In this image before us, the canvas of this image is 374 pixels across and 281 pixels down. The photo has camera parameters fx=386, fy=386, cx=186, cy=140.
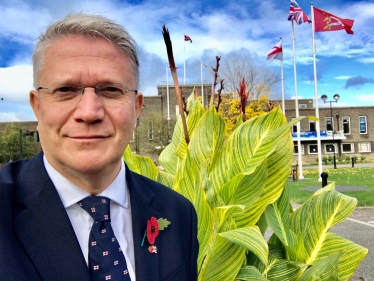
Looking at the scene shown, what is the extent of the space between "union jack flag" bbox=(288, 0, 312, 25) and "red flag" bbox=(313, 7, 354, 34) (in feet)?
A: 4.42

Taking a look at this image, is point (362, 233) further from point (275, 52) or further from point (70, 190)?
point (275, 52)

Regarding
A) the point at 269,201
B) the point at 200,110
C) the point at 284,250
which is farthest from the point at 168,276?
the point at 200,110

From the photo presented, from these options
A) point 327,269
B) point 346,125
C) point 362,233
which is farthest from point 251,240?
point 346,125

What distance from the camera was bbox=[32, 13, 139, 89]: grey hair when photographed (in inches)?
44.2

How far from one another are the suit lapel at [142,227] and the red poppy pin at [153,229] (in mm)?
12

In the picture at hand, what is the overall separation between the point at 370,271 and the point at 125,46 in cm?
545

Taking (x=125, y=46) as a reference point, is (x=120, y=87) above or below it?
below

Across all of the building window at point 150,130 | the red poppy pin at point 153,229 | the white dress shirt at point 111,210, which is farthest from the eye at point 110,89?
the building window at point 150,130

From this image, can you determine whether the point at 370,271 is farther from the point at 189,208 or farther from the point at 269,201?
the point at 189,208

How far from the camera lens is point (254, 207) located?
2.08m

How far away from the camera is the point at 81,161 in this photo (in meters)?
1.08

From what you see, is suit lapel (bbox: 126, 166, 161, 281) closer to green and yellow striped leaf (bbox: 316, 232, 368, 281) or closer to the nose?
the nose

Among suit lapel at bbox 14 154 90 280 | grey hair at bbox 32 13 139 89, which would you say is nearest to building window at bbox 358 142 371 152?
grey hair at bbox 32 13 139 89

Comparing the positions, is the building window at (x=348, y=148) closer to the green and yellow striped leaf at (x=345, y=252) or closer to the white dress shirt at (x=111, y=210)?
the green and yellow striped leaf at (x=345, y=252)
